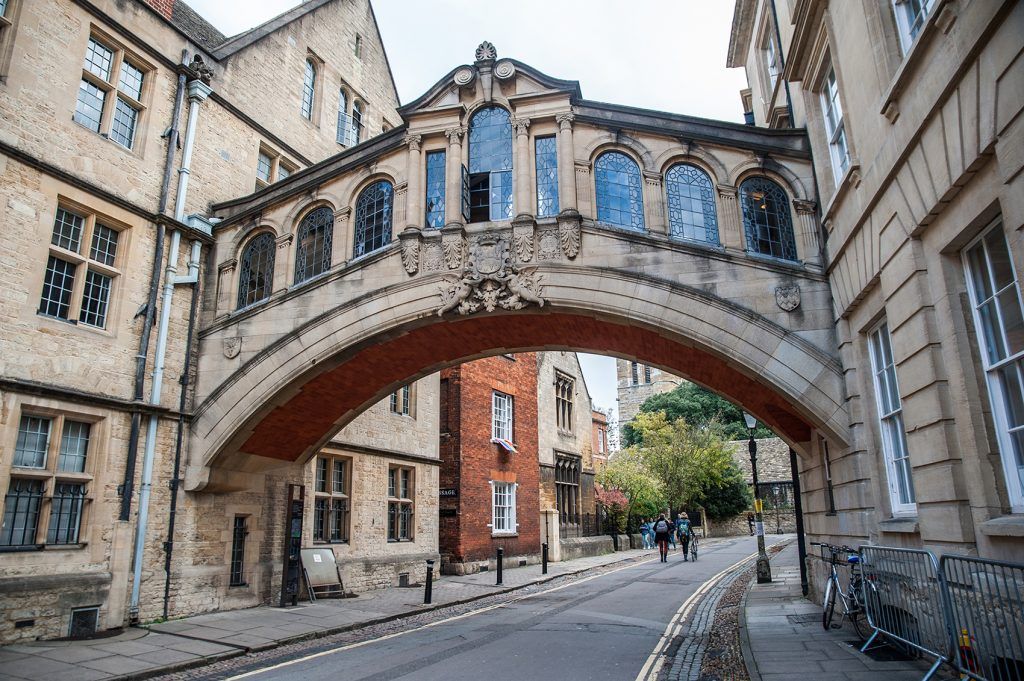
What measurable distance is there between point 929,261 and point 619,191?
606 centimetres

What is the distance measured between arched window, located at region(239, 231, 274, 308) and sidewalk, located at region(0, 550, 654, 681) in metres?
6.12

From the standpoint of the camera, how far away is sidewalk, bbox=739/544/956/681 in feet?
21.2

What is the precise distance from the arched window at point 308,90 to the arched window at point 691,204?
1121 cm

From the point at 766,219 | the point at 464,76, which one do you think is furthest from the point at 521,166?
the point at 766,219

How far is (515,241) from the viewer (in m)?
11.8

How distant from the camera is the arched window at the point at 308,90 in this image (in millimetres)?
18531

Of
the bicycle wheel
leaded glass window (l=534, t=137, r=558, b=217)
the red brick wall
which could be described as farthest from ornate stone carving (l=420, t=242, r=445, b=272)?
the red brick wall

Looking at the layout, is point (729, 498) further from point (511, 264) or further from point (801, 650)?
point (801, 650)

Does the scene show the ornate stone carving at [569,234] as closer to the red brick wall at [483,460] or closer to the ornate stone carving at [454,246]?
the ornate stone carving at [454,246]

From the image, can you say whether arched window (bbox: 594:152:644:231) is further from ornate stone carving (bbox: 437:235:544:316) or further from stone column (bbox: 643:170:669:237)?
ornate stone carving (bbox: 437:235:544:316)

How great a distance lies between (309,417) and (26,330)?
5233 millimetres

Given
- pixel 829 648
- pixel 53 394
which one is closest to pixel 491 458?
pixel 53 394

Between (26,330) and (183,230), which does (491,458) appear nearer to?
(183,230)

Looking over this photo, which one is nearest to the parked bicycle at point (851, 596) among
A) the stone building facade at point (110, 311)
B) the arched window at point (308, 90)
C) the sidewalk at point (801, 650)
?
the sidewalk at point (801, 650)
